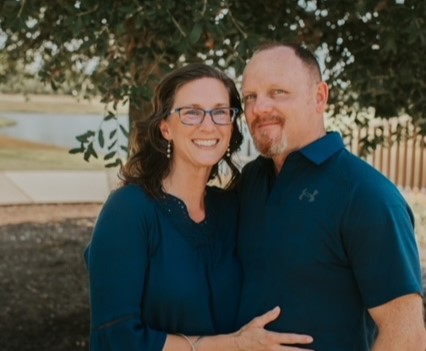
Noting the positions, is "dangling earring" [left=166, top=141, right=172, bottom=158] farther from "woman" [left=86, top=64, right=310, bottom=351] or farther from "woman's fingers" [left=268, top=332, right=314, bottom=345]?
"woman's fingers" [left=268, top=332, right=314, bottom=345]

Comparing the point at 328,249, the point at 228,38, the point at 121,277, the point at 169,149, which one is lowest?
the point at 121,277

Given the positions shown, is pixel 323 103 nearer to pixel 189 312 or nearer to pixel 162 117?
pixel 162 117

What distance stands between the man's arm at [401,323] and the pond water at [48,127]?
59.1 ft

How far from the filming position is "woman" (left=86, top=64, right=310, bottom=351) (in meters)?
2.36

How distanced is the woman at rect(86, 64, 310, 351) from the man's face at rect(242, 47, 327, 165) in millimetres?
114

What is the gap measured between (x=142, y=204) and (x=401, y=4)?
91.1 inches

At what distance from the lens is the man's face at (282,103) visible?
248cm

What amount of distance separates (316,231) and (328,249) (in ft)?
0.20

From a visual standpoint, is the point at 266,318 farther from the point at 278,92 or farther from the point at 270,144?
the point at 278,92

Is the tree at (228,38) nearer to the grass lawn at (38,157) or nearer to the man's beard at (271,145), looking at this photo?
the man's beard at (271,145)

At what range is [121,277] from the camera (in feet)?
7.70

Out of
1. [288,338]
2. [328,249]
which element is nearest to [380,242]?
[328,249]

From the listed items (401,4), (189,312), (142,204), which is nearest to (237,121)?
(142,204)

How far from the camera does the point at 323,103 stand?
2.56 meters
